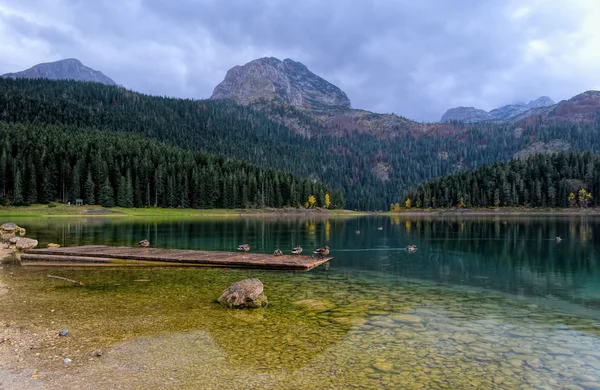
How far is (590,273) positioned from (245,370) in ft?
108

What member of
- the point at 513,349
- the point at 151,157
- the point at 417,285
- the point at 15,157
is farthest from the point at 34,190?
the point at 513,349

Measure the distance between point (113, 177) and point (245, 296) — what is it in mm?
156642

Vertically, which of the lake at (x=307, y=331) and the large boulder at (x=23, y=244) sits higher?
the large boulder at (x=23, y=244)

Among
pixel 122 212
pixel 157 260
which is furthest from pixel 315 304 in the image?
pixel 122 212

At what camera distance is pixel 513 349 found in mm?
14484

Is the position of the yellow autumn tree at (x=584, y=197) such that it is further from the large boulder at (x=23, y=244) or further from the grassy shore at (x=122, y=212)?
Result: the large boulder at (x=23, y=244)

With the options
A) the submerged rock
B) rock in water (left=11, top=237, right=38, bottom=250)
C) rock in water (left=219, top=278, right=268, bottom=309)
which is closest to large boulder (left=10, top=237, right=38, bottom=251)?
rock in water (left=11, top=237, right=38, bottom=250)

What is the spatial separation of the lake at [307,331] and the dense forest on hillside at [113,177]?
12848 centimetres

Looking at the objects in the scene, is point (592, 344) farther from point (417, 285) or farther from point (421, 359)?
point (417, 285)

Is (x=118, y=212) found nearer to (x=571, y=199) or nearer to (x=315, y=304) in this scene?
(x=315, y=304)

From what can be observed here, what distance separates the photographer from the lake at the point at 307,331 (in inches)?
469

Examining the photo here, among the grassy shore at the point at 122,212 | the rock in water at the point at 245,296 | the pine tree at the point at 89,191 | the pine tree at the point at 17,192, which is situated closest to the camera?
the rock in water at the point at 245,296

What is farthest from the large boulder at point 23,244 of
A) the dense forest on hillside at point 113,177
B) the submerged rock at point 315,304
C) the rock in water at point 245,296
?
the dense forest on hillside at point 113,177

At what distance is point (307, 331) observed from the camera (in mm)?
16359
